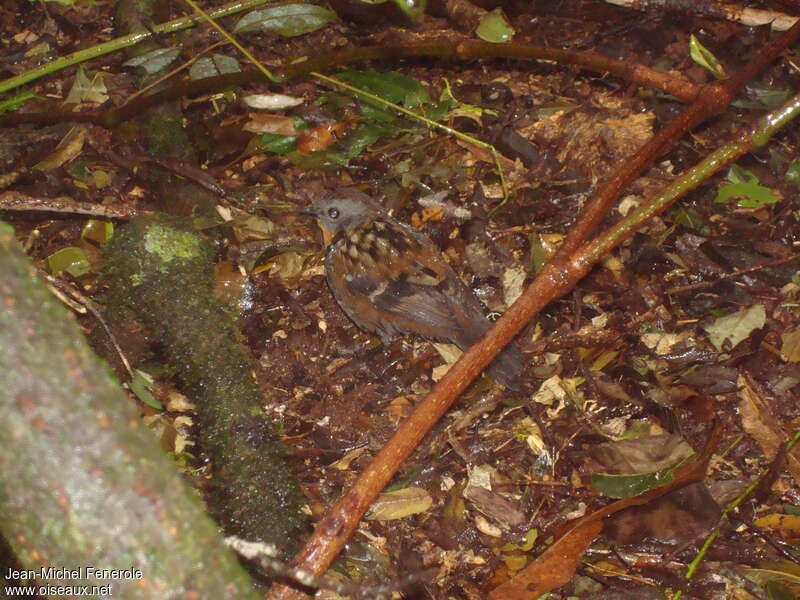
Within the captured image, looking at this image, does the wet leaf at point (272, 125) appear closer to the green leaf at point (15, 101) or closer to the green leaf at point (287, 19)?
the green leaf at point (287, 19)

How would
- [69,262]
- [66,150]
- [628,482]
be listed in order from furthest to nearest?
[66,150] < [69,262] < [628,482]

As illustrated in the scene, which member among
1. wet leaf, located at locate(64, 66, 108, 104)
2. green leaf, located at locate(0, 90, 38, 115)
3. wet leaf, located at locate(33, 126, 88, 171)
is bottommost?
wet leaf, located at locate(33, 126, 88, 171)

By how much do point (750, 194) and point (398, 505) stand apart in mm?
3149

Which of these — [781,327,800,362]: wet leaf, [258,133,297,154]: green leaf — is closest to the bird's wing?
[258,133,297,154]: green leaf

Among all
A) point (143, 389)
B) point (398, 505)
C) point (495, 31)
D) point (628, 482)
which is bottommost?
point (398, 505)

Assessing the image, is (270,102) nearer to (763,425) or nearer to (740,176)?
(740,176)

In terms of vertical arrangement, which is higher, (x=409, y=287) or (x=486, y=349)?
(x=486, y=349)

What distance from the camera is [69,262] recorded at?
4664 millimetres

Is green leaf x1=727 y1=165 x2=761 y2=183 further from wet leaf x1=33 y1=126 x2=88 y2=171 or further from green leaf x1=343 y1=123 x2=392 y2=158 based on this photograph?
wet leaf x1=33 y1=126 x2=88 y2=171

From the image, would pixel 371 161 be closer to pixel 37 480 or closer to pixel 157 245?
pixel 157 245

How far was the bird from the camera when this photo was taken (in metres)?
4.64

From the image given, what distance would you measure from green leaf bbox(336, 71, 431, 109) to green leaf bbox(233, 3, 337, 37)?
0.50m

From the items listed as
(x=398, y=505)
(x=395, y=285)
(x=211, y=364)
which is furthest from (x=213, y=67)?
(x=398, y=505)

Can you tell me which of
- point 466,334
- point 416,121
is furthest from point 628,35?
point 466,334
